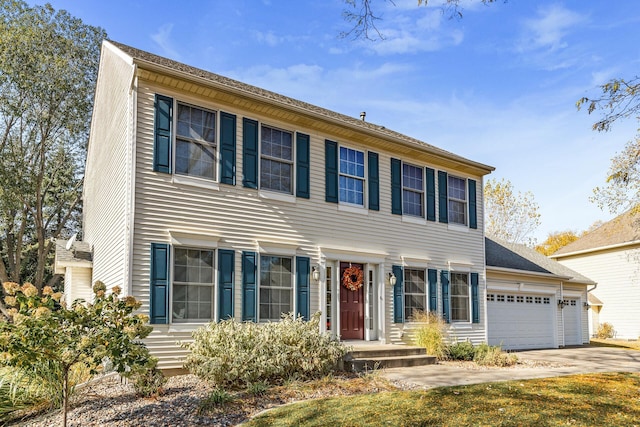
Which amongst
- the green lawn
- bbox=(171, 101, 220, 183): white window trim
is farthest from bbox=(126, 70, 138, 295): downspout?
the green lawn

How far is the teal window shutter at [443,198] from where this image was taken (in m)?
14.7

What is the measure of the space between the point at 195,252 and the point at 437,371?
5483 millimetres

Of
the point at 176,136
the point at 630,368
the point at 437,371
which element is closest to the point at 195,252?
the point at 176,136

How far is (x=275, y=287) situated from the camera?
10.9 m

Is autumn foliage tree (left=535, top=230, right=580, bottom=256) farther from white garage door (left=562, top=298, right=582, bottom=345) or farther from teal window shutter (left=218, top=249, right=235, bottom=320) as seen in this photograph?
teal window shutter (left=218, top=249, right=235, bottom=320)

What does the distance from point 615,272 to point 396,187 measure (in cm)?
1823

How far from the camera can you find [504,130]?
53.3 ft

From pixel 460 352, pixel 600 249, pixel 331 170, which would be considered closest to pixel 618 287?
pixel 600 249

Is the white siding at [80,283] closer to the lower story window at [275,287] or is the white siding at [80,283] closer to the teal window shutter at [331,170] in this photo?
the lower story window at [275,287]

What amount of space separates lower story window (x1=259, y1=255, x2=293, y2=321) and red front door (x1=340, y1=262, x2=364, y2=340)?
1.60 meters

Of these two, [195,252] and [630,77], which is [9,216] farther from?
[630,77]

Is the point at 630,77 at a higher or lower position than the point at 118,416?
higher

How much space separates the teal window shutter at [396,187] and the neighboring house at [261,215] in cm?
4

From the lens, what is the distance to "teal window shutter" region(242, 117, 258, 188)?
35.3 ft
